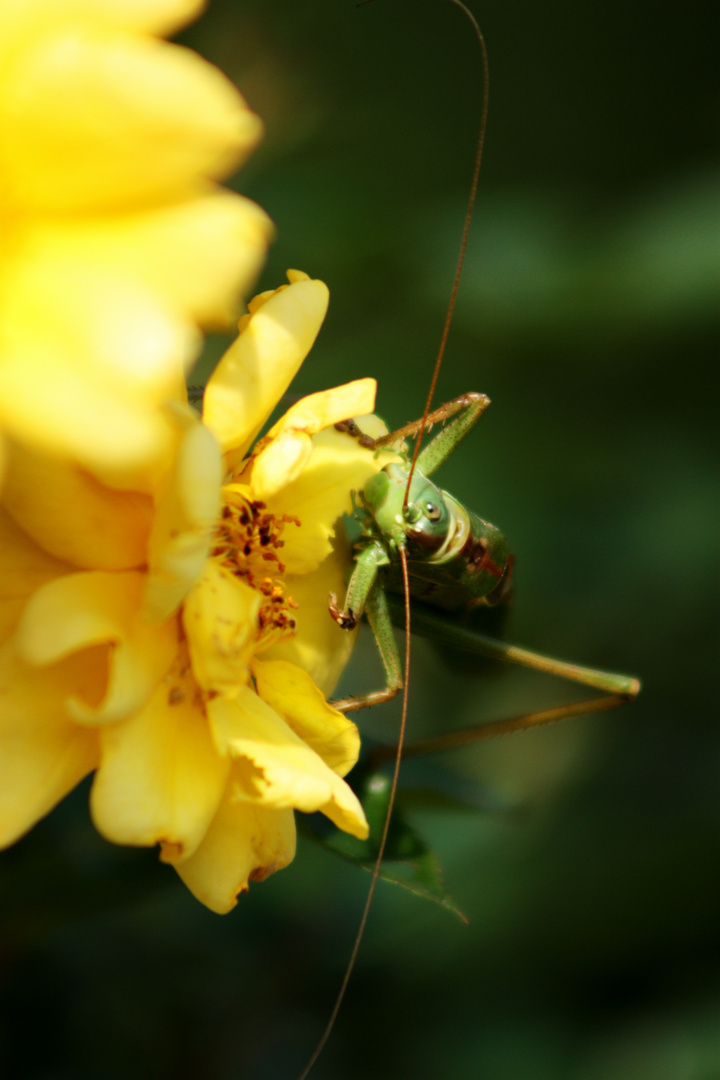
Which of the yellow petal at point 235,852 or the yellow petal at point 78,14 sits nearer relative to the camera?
the yellow petal at point 78,14

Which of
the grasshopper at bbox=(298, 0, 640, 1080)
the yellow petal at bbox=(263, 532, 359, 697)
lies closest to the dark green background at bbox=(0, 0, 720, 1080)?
the grasshopper at bbox=(298, 0, 640, 1080)

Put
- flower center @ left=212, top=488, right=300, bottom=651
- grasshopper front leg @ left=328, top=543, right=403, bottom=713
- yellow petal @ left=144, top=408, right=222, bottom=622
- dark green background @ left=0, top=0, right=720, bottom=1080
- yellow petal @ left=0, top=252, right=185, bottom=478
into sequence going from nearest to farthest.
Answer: yellow petal @ left=0, top=252, right=185, bottom=478, yellow petal @ left=144, top=408, right=222, bottom=622, flower center @ left=212, top=488, right=300, bottom=651, grasshopper front leg @ left=328, top=543, right=403, bottom=713, dark green background @ left=0, top=0, right=720, bottom=1080

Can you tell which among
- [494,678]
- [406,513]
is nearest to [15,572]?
[406,513]

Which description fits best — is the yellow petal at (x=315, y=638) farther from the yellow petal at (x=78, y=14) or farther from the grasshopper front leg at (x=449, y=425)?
the yellow petal at (x=78, y=14)

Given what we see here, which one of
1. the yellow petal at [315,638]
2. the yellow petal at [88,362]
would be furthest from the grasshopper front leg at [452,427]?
the yellow petal at [88,362]

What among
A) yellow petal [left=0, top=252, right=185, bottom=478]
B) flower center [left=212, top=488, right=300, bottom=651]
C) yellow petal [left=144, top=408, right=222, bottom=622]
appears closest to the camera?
yellow petal [left=0, top=252, right=185, bottom=478]

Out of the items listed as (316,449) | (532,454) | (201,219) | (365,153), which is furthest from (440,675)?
(201,219)

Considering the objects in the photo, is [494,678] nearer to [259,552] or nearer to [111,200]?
[259,552]

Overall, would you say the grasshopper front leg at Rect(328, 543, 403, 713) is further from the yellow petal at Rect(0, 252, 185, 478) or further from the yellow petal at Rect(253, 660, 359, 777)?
the yellow petal at Rect(0, 252, 185, 478)
